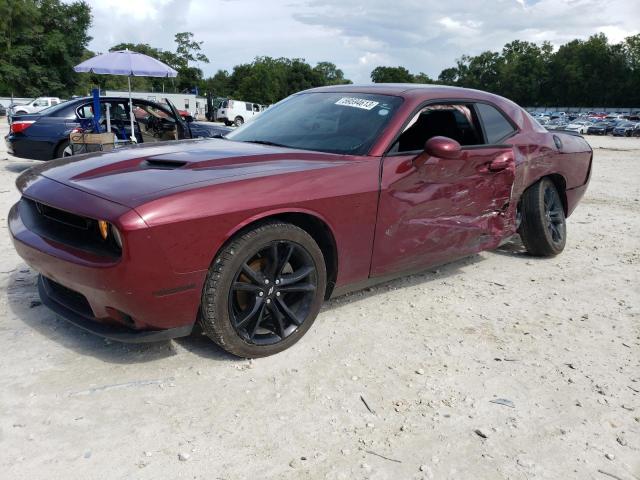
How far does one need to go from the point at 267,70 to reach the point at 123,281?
7899cm

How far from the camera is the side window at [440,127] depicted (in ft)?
11.5

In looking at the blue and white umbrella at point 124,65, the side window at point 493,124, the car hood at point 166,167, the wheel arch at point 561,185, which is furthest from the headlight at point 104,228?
the blue and white umbrella at point 124,65

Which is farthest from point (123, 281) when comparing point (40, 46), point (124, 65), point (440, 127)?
point (40, 46)

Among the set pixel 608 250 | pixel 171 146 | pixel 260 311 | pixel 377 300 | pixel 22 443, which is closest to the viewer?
pixel 22 443

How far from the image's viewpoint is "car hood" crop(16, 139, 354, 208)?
8.32ft

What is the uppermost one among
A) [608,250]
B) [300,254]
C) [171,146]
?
[171,146]

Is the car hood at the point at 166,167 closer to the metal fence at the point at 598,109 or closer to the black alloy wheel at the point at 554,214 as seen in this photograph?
the black alloy wheel at the point at 554,214

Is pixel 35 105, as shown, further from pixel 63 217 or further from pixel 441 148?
pixel 441 148

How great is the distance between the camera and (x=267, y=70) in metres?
77.1

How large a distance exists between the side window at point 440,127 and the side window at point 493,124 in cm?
10

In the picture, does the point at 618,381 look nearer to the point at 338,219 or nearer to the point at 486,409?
the point at 486,409

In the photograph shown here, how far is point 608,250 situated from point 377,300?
3030mm

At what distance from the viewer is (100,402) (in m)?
2.42

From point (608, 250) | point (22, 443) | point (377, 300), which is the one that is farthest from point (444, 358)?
point (608, 250)
